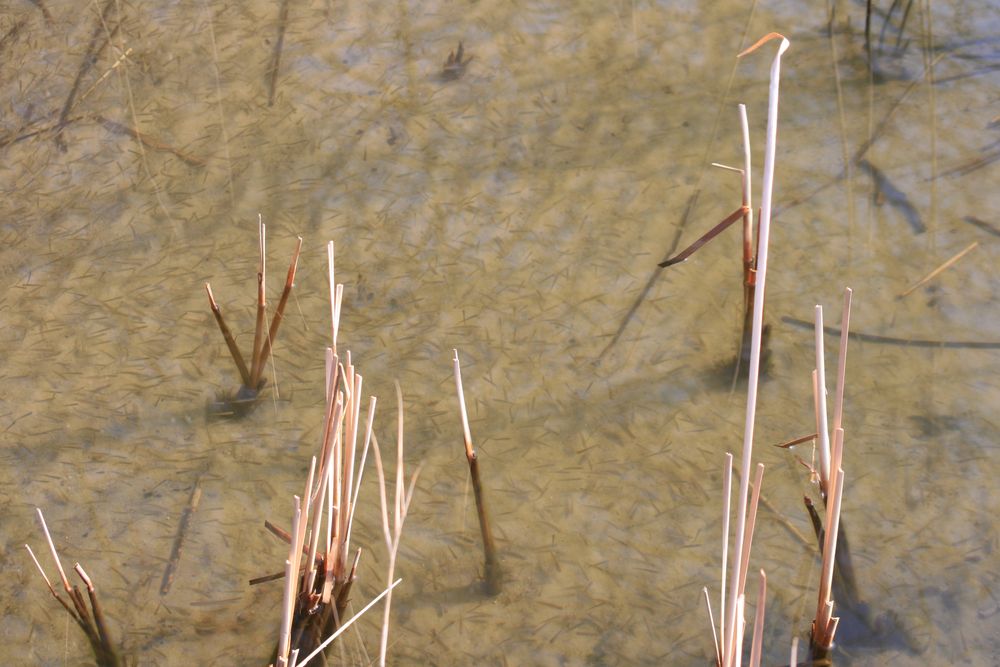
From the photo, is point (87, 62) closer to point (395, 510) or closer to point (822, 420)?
point (395, 510)

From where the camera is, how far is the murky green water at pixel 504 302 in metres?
1.43

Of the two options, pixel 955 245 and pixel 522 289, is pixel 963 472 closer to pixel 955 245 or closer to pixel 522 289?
pixel 955 245

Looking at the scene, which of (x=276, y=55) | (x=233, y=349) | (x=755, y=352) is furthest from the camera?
(x=276, y=55)

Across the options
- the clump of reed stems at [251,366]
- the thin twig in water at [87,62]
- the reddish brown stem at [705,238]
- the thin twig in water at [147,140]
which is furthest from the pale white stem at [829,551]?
the thin twig in water at [87,62]

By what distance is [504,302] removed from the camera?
1.72 m

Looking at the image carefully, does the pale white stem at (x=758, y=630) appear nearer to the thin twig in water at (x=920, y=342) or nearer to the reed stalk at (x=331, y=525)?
the reed stalk at (x=331, y=525)

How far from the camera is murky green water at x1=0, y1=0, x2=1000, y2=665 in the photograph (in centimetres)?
A: 143

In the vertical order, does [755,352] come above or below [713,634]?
above

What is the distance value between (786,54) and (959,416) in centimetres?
80

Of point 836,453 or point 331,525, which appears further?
point 331,525

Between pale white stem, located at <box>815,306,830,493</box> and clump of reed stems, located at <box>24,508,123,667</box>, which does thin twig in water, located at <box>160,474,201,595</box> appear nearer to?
clump of reed stems, located at <box>24,508,123,667</box>

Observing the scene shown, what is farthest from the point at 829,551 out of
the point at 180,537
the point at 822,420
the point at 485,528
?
the point at 180,537

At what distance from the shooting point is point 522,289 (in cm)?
174

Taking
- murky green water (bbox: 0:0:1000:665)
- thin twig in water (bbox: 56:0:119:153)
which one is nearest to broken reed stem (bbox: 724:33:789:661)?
murky green water (bbox: 0:0:1000:665)
